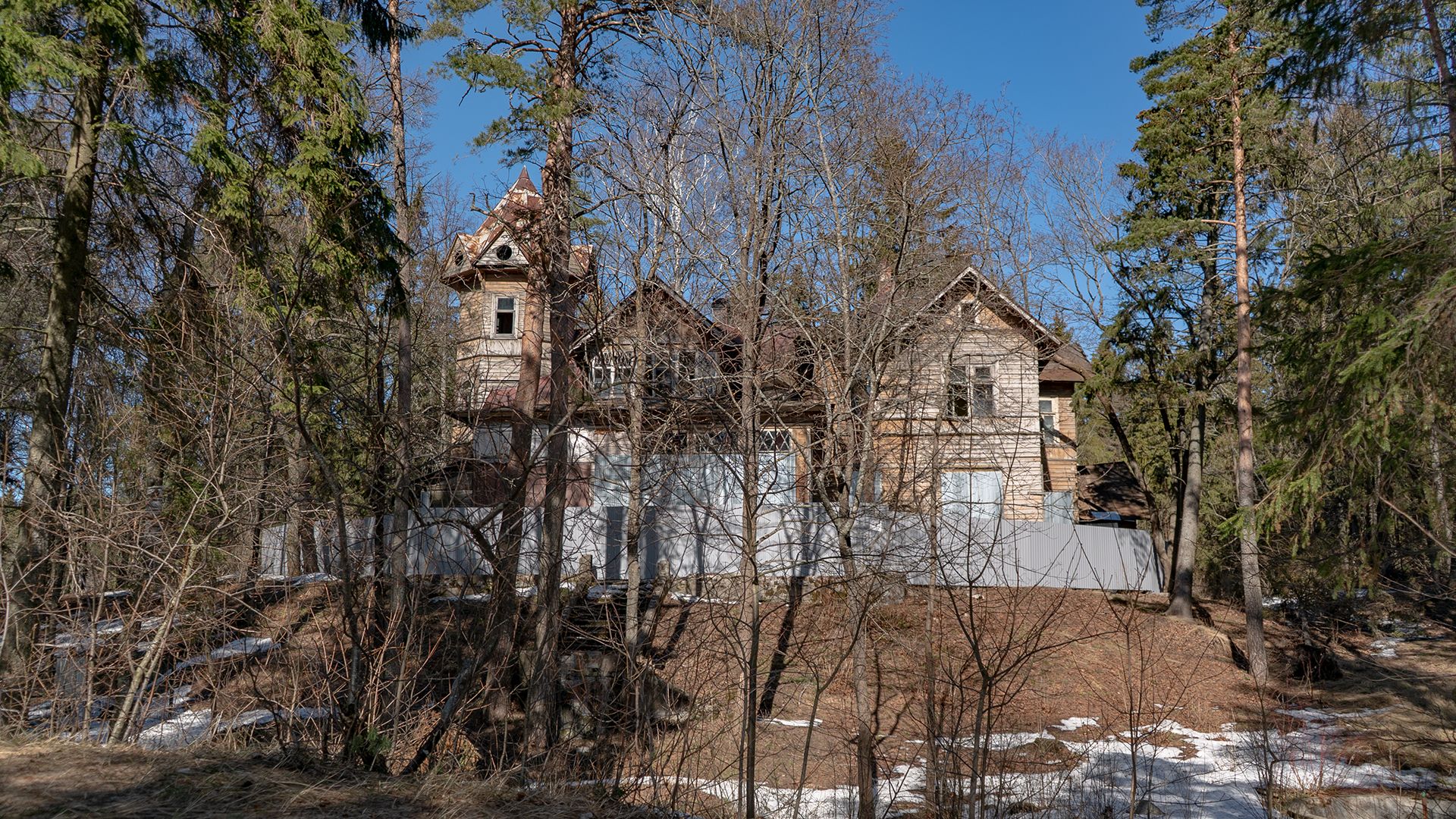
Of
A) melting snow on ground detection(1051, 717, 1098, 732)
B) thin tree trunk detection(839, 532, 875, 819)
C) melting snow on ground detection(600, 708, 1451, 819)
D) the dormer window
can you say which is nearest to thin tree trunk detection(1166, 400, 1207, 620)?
melting snow on ground detection(600, 708, 1451, 819)

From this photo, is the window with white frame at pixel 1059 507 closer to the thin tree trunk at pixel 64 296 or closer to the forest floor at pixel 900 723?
the forest floor at pixel 900 723

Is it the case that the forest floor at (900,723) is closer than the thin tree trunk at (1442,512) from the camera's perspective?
Yes

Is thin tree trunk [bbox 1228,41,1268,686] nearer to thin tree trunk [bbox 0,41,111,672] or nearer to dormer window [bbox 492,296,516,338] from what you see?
dormer window [bbox 492,296,516,338]

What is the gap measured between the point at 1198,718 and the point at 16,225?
18442mm

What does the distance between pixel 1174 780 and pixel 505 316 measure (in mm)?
20287

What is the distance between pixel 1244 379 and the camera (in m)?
17.2

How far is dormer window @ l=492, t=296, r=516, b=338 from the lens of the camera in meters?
24.4

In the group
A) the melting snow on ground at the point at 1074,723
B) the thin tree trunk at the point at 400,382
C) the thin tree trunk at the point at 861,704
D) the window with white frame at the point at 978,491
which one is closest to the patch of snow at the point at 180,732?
the thin tree trunk at the point at 400,382

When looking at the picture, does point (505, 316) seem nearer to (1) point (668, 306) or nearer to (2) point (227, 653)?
(1) point (668, 306)

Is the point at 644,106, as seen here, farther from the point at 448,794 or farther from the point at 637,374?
the point at 448,794

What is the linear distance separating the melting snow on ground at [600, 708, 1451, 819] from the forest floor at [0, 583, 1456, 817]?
0.19 feet

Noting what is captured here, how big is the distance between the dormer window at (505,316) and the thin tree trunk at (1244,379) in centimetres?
1662

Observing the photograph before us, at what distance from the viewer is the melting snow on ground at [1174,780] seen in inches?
347

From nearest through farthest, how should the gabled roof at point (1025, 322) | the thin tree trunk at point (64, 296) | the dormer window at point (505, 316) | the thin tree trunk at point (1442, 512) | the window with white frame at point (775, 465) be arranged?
the thin tree trunk at point (64, 296)
the window with white frame at point (775, 465)
the thin tree trunk at point (1442, 512)
the gabled roof at point (1025, 322)
the dormer window at point (505, 316)
